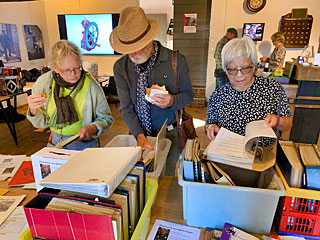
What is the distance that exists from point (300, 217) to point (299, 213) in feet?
0.05

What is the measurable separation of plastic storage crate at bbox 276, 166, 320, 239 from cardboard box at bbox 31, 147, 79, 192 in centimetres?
78

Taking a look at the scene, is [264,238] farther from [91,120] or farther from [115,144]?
→ [91,120]

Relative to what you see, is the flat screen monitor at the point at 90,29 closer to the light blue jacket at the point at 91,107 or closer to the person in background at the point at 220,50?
the person in background at the point at 220,50

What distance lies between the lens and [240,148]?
0.95 metres

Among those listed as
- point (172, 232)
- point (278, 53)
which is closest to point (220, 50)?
point (278, 53)

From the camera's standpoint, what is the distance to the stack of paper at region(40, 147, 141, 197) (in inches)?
26.3

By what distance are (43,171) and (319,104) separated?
3.24 metres

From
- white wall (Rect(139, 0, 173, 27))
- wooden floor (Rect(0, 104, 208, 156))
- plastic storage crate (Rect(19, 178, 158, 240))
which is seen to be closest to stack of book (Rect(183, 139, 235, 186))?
plastic storage crate (Rect(19, 178, 158, 240))

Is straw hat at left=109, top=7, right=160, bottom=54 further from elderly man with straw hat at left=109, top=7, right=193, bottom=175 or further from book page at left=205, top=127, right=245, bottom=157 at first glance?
book page at left=205, top=127, right=245, bottom=157

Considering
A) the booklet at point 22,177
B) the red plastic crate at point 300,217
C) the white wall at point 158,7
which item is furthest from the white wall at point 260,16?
the red plastic crate at point 300,217

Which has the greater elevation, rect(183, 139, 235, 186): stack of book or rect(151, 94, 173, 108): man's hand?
rect(151, 94, 173, 108): man's hand

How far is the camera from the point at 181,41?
5961 millimetres

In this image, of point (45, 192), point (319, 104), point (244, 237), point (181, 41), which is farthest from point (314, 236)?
point (181, 41)

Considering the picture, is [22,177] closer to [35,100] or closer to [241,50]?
[35,100]
